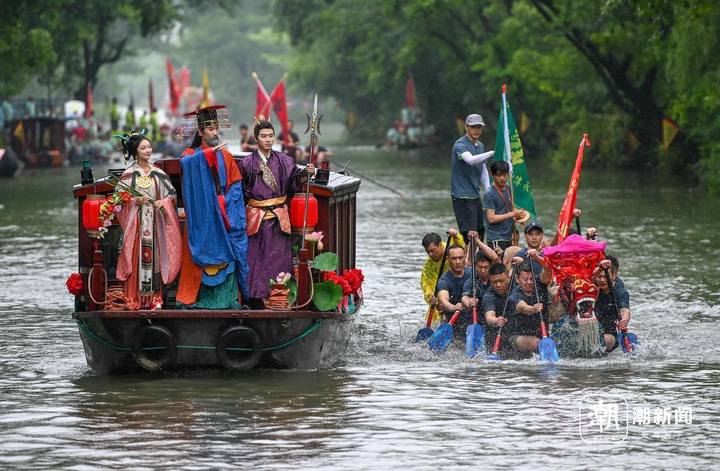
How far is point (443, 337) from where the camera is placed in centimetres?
1409

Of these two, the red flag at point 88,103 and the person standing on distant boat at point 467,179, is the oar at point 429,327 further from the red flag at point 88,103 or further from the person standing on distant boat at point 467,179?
the red flag at point 88,103

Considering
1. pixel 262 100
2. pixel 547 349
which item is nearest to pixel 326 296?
pixel 547 349

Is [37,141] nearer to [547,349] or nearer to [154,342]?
[154,342]

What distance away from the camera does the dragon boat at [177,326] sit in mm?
12617

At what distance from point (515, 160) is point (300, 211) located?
168 inches

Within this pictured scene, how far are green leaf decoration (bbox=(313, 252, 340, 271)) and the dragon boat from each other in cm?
8

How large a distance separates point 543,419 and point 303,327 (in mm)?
2505

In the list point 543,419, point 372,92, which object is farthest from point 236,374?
point 372,92

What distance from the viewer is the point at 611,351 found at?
13859mm

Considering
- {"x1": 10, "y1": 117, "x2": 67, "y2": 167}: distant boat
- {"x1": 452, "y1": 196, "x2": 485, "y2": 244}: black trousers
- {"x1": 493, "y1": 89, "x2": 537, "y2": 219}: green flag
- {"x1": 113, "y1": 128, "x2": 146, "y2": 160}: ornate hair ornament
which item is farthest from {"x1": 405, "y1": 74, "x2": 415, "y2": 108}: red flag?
{"x1": 113, "y1": 128, "x2": 146, "y2": 160}: ornate hair ornament

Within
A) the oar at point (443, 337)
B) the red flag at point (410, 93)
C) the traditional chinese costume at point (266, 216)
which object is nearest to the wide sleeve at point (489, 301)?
the oar at point (443, 337)

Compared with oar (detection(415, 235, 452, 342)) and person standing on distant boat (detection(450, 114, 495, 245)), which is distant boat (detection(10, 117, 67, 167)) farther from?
oar (detection(415, 235, 452, 342))

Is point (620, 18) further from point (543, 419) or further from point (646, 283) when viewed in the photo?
point (543, 419)

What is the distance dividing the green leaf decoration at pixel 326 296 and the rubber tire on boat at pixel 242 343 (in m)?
0.57
